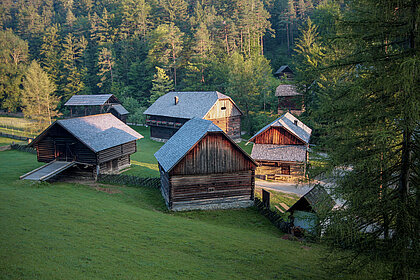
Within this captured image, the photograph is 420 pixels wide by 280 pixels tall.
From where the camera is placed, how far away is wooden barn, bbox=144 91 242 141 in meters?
46.9

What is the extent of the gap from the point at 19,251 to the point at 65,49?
3854 inches

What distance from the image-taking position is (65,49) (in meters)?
94.9

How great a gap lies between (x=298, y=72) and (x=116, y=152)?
37045 mm

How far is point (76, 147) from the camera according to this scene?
2969 cm

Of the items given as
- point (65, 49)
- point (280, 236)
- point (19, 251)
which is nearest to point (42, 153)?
point (19, 251)

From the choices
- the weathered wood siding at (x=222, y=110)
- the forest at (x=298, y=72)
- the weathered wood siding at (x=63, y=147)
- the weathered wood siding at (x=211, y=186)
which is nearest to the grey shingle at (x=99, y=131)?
the weathered wood siding at (x=63, y=147)

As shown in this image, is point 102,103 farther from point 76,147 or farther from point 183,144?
point 183,144

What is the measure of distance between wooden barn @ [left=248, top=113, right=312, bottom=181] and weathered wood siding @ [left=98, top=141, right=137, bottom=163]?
1437 centimetres

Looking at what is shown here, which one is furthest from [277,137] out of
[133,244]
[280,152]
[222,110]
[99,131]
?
[133,244]

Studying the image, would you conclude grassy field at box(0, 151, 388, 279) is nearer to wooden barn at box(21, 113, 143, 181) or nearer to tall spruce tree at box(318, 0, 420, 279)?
Result: tall spruce tree at box(318, 0, 420, 279)

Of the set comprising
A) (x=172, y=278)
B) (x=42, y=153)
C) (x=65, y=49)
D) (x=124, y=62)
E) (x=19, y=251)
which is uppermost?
(x=65, y=49)

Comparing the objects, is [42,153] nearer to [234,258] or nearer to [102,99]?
[234,258]

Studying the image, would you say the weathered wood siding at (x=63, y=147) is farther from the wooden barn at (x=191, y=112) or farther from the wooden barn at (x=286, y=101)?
the wooden barn at (x=286, y=101)

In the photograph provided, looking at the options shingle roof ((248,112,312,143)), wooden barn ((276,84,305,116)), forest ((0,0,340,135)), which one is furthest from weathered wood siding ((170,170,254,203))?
wooden barn ((276,84,305,116))
